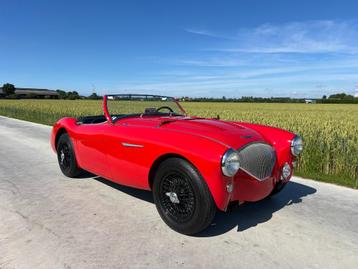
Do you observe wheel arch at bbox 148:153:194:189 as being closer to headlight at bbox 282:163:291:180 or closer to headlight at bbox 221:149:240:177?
headlight at bbox 221:149:240:177

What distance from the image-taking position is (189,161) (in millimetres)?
3078

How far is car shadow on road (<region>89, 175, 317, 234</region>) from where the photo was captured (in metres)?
3.46

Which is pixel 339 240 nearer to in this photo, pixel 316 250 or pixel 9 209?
pixel 316 250

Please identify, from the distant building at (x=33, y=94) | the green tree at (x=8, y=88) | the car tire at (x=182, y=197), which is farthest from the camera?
the green tree at (x=8, y=88)

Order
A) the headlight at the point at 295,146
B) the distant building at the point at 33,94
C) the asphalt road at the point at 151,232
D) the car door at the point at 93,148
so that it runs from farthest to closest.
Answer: the distant building at the point at 33,94 → the car door at the point at 93,148 → the headlight at the point at 295,146 → the asphalt road at the point at 151,232

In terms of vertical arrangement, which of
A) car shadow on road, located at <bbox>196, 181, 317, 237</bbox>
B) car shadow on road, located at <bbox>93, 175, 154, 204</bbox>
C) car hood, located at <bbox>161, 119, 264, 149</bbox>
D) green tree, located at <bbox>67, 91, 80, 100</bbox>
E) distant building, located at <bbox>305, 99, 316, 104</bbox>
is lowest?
distant building, located at <bbox>305, 99, 316, 104</bbox>

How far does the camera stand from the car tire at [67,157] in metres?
5.15

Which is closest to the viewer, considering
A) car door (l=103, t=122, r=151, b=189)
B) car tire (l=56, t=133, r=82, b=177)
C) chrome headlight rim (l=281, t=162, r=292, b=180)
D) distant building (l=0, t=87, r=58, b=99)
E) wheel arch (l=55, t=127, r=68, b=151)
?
car door (l=103, t=122, r=151, b=189)

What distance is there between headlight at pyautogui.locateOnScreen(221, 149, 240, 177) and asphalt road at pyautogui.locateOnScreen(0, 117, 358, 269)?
0.73 meters

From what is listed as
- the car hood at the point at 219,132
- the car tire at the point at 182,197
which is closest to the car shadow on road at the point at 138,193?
the car tire at the point at 182,197

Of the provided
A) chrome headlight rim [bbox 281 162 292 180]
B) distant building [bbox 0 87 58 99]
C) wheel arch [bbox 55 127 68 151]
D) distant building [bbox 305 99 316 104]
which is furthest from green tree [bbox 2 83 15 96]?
chrome headlight rim [bbox 281 162 292 180]

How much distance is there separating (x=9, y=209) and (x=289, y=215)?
11.3 feet

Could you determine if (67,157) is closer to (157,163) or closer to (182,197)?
(157,163)

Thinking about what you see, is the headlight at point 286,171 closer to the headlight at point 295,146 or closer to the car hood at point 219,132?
the headlight at point 295,146
